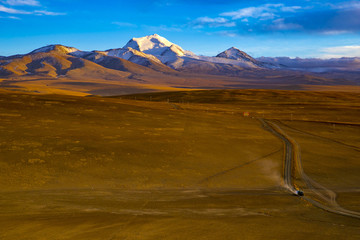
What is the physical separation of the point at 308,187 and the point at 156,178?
485 inches

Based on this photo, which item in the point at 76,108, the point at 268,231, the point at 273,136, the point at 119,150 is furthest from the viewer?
the point at 76,108

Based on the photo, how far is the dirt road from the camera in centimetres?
1972

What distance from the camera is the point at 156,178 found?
25.1 meters

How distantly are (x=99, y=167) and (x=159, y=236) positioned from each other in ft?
45.8

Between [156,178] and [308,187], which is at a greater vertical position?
[156,178]

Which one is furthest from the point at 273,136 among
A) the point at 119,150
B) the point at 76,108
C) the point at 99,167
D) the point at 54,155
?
the point at 76,108

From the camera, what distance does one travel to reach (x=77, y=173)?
24.9 meters

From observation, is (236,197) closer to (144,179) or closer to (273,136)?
(144,179)

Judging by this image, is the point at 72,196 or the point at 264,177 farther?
the point at 264,177

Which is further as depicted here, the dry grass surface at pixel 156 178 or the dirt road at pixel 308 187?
the dirt road at pixel 308 187

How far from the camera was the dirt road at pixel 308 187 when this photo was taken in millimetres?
19719

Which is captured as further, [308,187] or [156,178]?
[156,178]

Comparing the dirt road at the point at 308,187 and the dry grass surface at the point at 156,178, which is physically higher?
Result: the dry grass surface at the point at 156,178

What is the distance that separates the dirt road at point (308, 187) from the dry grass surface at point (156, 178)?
73 cm
